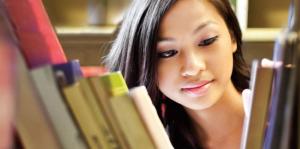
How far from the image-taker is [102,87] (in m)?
0.45

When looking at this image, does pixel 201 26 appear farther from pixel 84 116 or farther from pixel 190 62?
pixel 84 116

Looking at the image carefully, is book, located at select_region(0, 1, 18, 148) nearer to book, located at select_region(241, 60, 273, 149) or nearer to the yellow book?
the yellow book

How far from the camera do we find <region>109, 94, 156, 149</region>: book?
460 millimetres

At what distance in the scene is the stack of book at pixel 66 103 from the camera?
427mm

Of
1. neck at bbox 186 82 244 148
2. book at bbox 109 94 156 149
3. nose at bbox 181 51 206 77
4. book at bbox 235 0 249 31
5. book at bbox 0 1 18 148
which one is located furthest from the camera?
book at bbox 235 0 249 31

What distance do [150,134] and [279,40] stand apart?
159 millimetres

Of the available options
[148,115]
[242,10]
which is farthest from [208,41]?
[242,10]

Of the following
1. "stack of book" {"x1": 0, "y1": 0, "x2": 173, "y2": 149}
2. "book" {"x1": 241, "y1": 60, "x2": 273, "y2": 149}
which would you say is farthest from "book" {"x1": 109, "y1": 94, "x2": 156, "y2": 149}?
"book" {"x1": 241, "y1": 60, "x2": 273, "y2": 149}

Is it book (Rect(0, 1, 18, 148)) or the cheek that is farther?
the cheek

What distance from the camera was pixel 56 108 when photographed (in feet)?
1.44

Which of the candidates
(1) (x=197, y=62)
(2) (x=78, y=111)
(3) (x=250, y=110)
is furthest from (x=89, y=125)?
(1) (x=197, y=62)

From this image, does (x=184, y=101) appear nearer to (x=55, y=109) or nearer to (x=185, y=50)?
(x=185, y=50)

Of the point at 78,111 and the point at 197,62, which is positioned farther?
the point at 197,62

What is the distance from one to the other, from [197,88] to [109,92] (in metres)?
0.40
